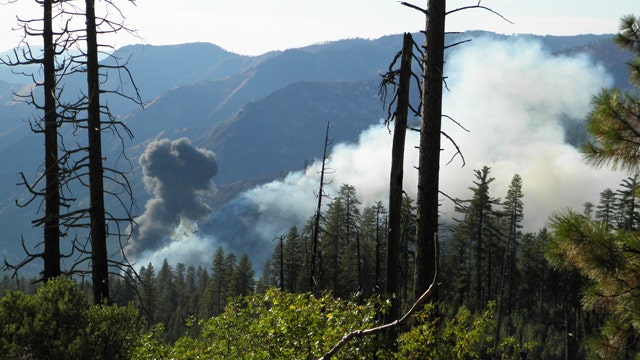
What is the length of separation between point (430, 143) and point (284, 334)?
3.92 metres

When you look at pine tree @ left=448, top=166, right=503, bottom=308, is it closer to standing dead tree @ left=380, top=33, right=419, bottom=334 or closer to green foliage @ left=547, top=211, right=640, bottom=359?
standing dead tree @ left=380, top=33, right=419, bottom=334

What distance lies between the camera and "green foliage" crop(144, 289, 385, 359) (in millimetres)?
7559

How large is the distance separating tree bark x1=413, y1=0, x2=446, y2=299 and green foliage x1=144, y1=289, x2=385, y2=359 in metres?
1.20

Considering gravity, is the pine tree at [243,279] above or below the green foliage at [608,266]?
below

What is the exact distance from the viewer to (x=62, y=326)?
811 cm

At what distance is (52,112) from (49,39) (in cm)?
159

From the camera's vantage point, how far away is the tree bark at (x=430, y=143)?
9.09 m

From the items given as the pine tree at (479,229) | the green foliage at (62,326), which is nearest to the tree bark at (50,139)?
the green foliage at (62,326)

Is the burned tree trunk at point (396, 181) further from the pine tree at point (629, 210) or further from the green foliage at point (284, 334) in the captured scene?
the pine tree at point (629, 210)

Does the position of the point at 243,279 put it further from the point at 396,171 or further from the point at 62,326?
the point at 62,326

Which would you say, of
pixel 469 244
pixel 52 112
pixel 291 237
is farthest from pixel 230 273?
pixel 52 112

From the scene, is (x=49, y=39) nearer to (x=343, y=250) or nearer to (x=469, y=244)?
(x=343, y=250)

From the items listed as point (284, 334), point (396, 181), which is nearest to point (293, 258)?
point (396, 181)

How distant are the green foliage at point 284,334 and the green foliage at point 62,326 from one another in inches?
18.5
